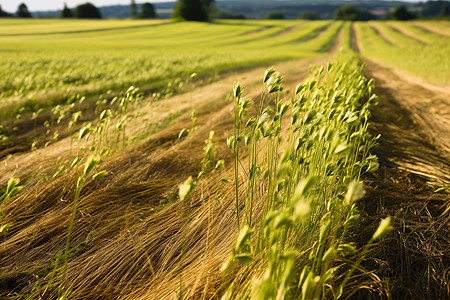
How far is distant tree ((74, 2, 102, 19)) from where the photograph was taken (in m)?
62.4

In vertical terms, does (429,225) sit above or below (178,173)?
above

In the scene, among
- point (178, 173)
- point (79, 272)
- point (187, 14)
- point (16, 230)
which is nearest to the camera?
point (79, 272)

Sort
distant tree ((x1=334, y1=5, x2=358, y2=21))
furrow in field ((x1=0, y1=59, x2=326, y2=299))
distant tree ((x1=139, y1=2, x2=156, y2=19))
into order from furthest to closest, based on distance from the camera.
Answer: distant tree ((x1=139, y1=2, x2=156, y2=19)), distant tree ((x1=334, y1=5, x2=358, y2=21)), furrow in field ((x1=0, y1=59, x2=326, y2=299))

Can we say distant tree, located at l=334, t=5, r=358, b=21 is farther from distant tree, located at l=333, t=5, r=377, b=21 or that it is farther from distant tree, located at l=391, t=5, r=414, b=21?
distant tree, located at l=391, t=5, r=414, b=21

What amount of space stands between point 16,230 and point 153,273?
0.97 meters

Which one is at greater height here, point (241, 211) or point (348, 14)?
point (241, 211)

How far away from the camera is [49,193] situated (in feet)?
7.73

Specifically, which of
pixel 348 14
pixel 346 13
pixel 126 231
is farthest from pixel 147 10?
pixel 126 231

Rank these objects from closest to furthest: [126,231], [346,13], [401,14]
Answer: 1. [126,231]
2. [401,14]
3. [346,13]

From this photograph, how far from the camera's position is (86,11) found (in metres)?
63.0

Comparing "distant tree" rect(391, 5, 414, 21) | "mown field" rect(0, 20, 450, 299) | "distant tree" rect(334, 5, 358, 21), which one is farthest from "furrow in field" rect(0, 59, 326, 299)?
"distant tree" rect(334, 5, 358, 21)

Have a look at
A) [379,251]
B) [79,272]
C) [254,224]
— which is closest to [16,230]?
[79,272]

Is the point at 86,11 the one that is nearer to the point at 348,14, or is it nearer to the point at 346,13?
Answer: the point at 346,13

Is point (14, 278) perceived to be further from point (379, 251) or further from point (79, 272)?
point (379, 251)
